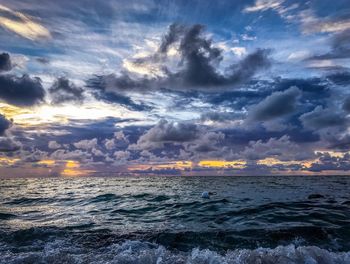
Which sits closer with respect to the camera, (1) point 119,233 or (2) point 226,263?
(2) point 226,263

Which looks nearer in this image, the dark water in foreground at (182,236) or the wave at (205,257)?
the wave at (205,257)

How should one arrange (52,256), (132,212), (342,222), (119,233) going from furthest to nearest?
(132,212), (342,222), (119,233), (52,256)

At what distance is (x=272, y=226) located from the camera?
592 inches

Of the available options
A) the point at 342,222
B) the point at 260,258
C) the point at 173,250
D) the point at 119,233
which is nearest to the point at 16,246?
the point at 119,233

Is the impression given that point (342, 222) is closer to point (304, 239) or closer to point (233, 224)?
point (304, 239)

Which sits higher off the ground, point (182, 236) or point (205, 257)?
point (205, 257)

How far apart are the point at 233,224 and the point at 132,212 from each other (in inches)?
352

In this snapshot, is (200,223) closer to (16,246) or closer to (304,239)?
(304,239)

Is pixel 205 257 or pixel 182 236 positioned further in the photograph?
pixel 182 236

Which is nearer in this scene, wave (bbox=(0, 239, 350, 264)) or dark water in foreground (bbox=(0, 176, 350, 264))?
wave (bbox=(0, 239, 350, 264))

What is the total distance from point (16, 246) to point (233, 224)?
10684 mm

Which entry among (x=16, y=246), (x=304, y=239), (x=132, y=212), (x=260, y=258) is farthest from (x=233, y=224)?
(x=16, y=246)

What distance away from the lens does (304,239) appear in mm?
12562

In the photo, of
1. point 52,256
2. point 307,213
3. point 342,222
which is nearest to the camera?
point 52,256
